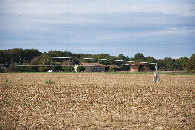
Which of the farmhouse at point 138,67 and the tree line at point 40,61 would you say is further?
the farmhouse at point 138,67

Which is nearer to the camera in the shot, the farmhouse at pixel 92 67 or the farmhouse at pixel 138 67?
the farmhouse at pixel 92 67

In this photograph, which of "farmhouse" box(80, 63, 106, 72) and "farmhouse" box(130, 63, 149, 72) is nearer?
"farmhouse" box(80, 63, 106, 72)

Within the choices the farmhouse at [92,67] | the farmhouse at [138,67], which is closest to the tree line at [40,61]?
the farmhouse at [92,67]

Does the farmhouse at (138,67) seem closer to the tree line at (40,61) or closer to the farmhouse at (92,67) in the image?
the tree line at (40,61)

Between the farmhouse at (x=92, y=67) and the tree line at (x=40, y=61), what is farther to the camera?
the farmhouse at (x=92, y=67)

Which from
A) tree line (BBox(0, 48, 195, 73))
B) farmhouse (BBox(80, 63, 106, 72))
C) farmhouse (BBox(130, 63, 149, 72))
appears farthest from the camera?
farmhouse (BBox(130, 63, 149, 72))

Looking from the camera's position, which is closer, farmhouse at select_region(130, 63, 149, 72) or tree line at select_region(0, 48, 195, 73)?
tree line at select_region(0, 48, 195, 73)

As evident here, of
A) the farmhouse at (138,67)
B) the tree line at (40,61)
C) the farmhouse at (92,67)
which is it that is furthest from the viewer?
the farmhouse at (138,67)

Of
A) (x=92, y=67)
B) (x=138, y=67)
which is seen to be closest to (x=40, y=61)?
(x=92, y=67)

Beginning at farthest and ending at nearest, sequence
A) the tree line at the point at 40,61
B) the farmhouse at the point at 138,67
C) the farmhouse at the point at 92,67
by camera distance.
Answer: the farmhouse at the point at 138,67, the farmhouse at the point at 92,67, the tree line at the point at 40,61

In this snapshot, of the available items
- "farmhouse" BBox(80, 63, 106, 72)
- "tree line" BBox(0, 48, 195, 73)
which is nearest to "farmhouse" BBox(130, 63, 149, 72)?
"tree line" BBox(0, 48, 195, 73)

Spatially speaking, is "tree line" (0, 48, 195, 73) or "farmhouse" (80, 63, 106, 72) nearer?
"tree line" (0, 48, 195, 73)

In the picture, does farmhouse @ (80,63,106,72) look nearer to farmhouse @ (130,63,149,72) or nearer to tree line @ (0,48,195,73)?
tree line @ (0,48,195,73)

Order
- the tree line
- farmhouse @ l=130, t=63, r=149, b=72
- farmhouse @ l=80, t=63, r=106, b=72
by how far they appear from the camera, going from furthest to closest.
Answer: farmhouse @ l=130, t=63, r=149, b=72 < farmhouse @ l=80, t=63, r=106, b=72 < the tree line
